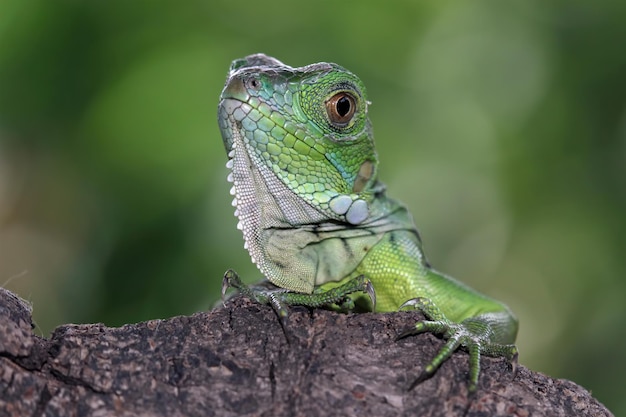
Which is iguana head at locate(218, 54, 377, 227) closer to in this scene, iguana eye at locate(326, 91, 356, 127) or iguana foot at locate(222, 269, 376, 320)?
iguana eye at locate(326, 91, 356, 127)

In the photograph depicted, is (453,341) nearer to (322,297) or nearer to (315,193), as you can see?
(322,297)

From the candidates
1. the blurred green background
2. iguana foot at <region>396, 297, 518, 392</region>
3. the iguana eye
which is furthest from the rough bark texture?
the blurred green background

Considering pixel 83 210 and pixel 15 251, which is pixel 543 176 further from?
pixel 15 251

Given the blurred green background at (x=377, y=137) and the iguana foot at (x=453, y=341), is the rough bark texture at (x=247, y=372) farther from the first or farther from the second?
the blurred green background at (x=377, y=137)

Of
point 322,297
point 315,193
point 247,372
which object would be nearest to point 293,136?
point 315,193

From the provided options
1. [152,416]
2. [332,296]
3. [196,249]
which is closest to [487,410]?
[332,296]

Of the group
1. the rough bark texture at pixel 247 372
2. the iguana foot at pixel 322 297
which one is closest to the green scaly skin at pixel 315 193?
the iguana foot at pixel 322 297
